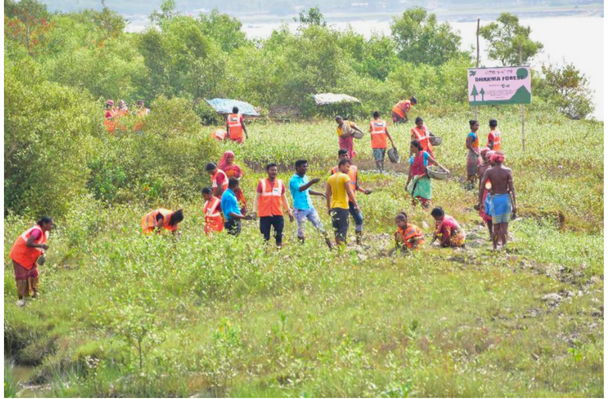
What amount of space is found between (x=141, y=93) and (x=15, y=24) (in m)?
15.7

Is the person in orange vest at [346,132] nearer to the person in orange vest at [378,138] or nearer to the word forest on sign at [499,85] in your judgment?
the person in orange vest at [378,138]

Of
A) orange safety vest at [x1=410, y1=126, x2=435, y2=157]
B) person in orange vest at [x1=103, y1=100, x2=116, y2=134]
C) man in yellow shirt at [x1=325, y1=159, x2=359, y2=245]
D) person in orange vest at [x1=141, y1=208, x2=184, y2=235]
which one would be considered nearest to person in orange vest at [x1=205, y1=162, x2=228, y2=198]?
person in orange vest at [x1=141, y1=208, x2=184, y2=235]

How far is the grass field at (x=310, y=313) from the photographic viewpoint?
10.9 m

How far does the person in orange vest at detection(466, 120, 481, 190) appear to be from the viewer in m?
21.4

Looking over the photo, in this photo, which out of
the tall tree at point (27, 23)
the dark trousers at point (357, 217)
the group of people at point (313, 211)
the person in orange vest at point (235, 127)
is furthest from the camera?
the tall tree at point (27, 23)

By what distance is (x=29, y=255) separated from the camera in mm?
14805

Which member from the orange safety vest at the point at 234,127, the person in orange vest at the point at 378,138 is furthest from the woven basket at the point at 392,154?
the orange safety vest at the point at 234,127

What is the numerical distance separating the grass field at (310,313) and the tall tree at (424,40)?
42161 millimetres

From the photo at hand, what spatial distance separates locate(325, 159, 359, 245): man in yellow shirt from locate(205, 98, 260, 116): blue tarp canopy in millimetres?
20278

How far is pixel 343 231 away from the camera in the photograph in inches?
651

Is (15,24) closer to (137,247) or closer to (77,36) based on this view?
(77,36)

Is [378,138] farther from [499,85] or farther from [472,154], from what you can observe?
[499,85]

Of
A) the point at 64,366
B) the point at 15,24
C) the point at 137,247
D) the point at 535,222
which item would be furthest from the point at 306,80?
the point at 64,366

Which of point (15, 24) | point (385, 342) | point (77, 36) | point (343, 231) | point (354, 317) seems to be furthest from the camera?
point (77, 36)
